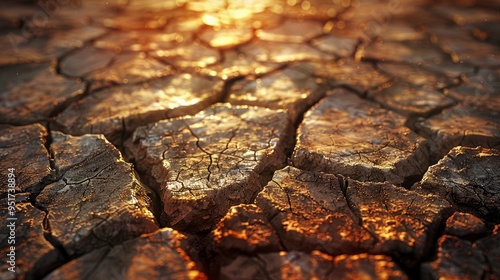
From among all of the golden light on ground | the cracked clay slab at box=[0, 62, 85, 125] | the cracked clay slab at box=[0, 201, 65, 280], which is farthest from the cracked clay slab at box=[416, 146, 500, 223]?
the golden light on ground

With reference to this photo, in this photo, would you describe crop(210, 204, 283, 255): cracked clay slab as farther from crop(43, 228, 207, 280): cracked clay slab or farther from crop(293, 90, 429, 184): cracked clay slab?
crop(293, 90, 429, 184): cracked clay slab

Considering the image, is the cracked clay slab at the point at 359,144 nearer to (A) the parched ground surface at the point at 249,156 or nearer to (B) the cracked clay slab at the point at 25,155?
(A) the parched ground surface at the point at 249,156

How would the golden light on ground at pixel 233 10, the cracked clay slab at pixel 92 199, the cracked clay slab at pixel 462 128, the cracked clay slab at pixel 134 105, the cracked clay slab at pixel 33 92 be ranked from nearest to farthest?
the cracked clay slab at pixel 92 199, the cracked clay slab at pixel 462 128, the cracked clay slab at pixel 134 105, the cracked clay slab at pixel 33 92, the golden light on ground at pixel 233 10

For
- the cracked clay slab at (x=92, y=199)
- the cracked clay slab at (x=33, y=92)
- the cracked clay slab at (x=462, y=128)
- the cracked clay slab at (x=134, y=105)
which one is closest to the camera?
the cracked clay slab at (x=92, y=199)

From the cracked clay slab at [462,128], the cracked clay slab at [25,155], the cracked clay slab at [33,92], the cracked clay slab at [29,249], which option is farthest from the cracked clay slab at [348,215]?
the cracked clay slab at [33,92]

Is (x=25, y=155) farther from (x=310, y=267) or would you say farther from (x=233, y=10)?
(x=233, y=10)
